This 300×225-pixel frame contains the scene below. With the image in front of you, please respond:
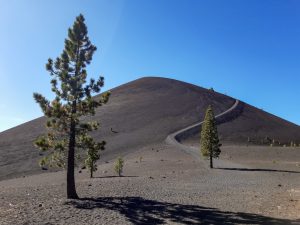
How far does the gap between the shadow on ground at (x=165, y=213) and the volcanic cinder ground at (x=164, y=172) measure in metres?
0.05

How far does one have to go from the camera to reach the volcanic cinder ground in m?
21.3

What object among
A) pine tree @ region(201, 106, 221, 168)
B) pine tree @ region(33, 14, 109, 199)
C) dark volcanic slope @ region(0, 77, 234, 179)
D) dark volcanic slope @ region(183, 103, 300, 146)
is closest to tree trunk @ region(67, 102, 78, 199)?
pine tree @ region(33, 14, 109, 199)

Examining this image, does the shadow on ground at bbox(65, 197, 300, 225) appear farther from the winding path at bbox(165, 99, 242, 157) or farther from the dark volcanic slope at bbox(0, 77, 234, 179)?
the winding path at bbox(165, 99, 242, 157)

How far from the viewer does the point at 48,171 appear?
61156mm

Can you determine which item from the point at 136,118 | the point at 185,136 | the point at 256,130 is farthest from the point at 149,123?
the point at 256,130

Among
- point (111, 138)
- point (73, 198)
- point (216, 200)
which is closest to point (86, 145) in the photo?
point (73, 198)

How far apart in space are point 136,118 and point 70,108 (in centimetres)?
8060

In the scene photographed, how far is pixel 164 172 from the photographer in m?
48.1

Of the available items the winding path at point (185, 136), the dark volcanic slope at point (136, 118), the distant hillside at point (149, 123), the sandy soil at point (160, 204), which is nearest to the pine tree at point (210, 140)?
the winding path at point (185, 136)

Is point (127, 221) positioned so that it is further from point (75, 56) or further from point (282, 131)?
point (282, 131)

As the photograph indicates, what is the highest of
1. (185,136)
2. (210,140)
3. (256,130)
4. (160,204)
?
(256,130)

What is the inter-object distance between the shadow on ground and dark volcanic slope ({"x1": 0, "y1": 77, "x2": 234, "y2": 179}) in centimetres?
4080

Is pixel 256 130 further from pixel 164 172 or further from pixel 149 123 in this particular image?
pixel 164 172

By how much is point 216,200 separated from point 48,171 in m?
Result: 39.8
